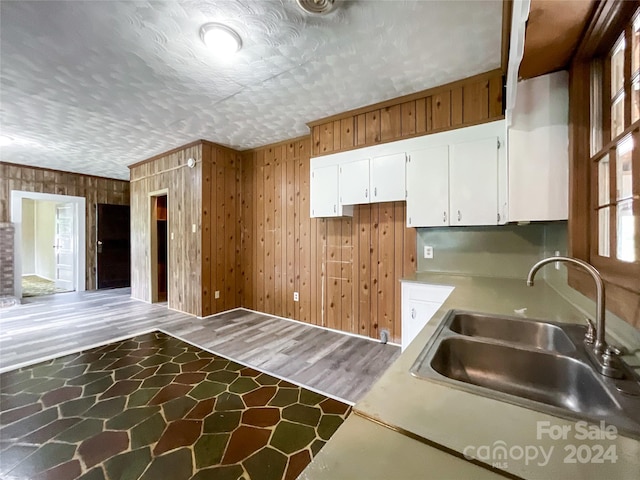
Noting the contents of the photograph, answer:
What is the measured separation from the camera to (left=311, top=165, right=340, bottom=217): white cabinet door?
10.2 ft

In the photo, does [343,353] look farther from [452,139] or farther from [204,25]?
[204,25]

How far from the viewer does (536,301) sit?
1.53 meters

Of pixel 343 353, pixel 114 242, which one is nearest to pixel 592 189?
pixel 343 353

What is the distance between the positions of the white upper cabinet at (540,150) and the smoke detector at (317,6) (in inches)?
48.9

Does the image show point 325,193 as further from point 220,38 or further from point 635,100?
point 635,100

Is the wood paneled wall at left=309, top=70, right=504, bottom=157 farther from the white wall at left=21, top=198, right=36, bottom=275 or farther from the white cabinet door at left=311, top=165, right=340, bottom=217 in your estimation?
the white wall at left=21, top=198, right=36, bottom=275

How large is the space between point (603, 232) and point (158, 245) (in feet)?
19.9

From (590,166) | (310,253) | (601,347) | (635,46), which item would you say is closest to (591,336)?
(601,347)

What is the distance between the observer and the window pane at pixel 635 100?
2.86 ft

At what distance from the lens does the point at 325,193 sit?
10.4ft

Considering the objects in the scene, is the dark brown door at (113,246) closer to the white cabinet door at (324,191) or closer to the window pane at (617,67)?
the white cabinet door at (324,191)

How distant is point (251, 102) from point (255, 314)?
301cm

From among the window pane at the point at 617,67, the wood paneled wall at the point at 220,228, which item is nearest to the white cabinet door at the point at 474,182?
the window pane at the point at 617,67

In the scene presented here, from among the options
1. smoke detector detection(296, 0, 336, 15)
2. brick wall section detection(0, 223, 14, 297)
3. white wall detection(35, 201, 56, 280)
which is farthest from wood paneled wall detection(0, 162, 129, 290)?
smoke detector detection(296, 0, 336, 15)
